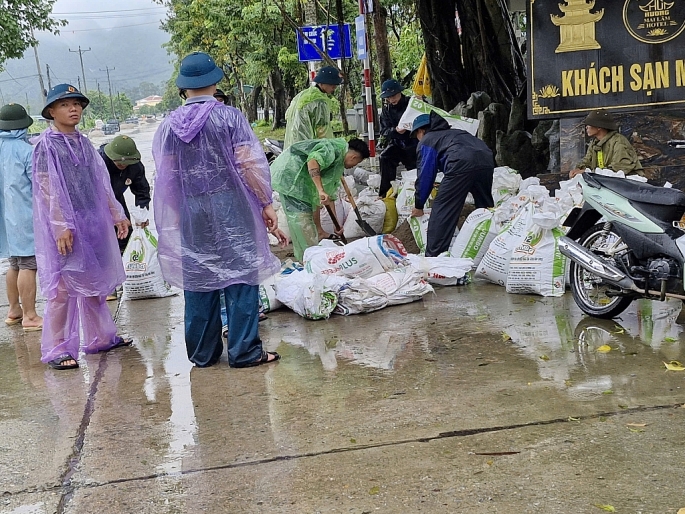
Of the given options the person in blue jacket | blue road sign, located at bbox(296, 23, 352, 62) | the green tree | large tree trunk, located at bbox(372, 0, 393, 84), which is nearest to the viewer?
the person in blue jacket

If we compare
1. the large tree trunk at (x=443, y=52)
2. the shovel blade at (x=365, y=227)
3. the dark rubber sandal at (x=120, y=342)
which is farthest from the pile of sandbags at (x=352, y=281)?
the large tree trunk at (x=443, y=52)

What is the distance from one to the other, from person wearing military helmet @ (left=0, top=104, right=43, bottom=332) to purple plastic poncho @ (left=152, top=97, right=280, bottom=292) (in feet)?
5.10

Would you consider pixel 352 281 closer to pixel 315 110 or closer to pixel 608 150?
pixel 315 110

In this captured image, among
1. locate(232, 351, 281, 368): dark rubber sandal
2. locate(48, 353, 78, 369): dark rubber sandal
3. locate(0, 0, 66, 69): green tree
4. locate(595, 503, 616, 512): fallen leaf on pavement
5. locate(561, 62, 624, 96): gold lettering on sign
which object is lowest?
locate(595, 503, 616, 512): fallen leaf on pavement

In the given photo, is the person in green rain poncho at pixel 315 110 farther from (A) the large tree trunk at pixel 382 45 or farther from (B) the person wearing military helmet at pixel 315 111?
(A) the large tree trunk at pixel 382 45

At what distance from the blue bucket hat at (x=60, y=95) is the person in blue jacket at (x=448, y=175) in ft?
9.84

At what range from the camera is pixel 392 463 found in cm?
329

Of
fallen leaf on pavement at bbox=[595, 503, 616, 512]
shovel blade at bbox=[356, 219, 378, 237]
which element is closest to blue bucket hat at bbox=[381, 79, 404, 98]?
shovel blade at bbox=[356, 219, 378, 237]

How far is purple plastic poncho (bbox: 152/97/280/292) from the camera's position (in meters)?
4.60

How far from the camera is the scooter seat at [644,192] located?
4841 mm

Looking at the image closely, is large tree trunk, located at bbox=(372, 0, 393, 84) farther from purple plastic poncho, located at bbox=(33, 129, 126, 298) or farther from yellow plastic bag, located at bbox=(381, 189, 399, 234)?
purple plastic poncho, located at bbox=(33, 129, 126, 298)

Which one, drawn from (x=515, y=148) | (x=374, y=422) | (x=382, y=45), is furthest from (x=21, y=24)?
(x=374, y=422)

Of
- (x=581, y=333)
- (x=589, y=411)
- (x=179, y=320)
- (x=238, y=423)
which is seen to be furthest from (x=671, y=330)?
(x=179, y=320)

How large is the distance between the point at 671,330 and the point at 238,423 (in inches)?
105
